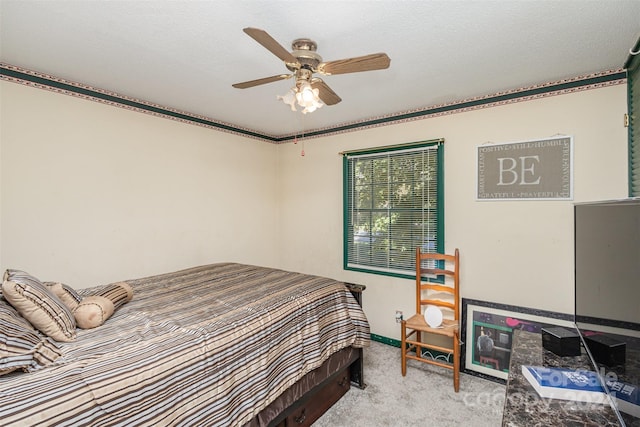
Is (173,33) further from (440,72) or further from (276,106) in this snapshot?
(440,72)

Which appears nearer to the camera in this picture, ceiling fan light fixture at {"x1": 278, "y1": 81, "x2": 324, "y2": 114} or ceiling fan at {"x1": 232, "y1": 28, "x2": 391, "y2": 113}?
ceiling fan at {"x1": 232, "y1": 28, "x2": 391, "y2": 113}

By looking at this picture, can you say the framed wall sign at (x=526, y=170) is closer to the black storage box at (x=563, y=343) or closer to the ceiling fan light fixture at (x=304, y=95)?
the black storage box at (x=563, y=343)

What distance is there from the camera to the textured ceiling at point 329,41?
1.65 m

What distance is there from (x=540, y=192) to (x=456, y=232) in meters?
0.80

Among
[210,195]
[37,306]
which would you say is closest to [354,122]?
[210,195]

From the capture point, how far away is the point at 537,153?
2719 mm

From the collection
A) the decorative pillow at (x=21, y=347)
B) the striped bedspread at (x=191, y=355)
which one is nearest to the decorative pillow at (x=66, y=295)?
the striped bedspread at (x=191, y=355)

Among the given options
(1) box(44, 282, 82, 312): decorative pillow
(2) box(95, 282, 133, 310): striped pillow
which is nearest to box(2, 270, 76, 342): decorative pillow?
(1) box(44, 282, 82, 312): decorative pillow

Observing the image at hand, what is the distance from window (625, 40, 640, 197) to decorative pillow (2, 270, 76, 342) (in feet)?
11.9

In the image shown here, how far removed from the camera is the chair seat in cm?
272

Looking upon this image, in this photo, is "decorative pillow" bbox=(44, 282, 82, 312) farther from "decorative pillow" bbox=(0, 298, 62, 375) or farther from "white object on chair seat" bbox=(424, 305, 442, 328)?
"white object on chair seat" bbox=(424, 305, 442, 328)

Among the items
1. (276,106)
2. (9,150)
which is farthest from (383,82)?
(9,150)

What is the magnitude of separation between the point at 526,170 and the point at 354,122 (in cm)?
193

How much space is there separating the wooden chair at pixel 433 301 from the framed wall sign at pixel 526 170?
74cm
